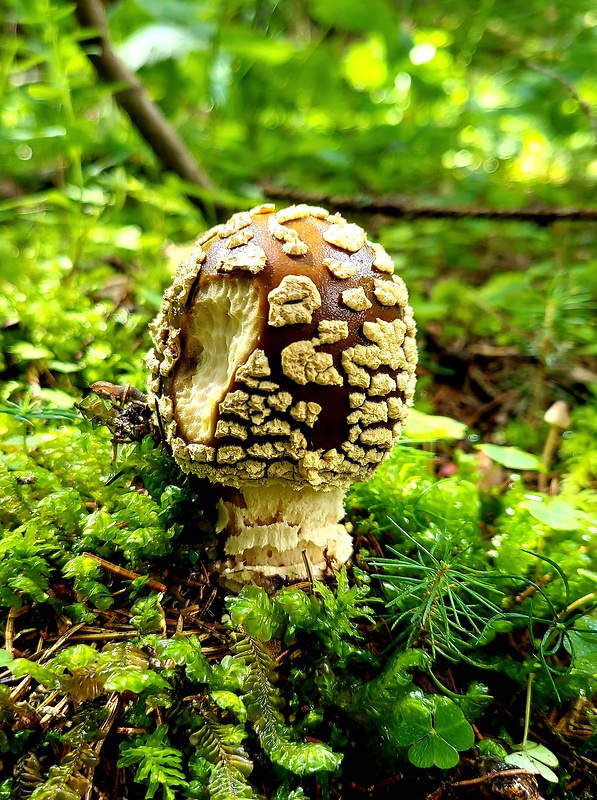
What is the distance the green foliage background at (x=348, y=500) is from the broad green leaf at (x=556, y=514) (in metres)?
0.01

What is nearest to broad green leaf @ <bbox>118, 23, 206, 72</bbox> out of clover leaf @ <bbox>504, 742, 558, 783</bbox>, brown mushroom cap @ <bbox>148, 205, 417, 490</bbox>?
brown mushroom cap @ <bbox>148, 205, 417, 490</bbox>

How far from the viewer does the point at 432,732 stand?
1.39 meters

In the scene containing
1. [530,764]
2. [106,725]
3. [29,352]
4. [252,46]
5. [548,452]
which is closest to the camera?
[106,725]

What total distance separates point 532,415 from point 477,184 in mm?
3530

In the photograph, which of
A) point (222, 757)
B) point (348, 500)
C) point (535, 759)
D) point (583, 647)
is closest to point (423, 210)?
point (348, 500)

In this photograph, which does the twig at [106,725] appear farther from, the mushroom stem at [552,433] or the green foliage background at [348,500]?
the mushroom stem at [552,433]

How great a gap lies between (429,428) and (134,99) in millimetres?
3024

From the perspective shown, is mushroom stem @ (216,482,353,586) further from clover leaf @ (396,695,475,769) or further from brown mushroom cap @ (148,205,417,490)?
clover leaf @ (396,695,475,769)

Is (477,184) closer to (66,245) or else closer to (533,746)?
(66,245)

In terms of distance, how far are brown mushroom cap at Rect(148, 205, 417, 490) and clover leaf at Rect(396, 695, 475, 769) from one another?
618mm

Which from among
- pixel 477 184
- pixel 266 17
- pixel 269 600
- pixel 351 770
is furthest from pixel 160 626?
pixel 266 17

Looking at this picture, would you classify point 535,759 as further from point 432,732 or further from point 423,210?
point 423,210

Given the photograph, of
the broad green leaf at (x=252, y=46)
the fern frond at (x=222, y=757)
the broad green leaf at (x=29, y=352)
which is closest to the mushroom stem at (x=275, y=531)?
the fern frond at (x=222, y=757)

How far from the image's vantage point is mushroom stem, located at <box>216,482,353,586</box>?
1718mm
